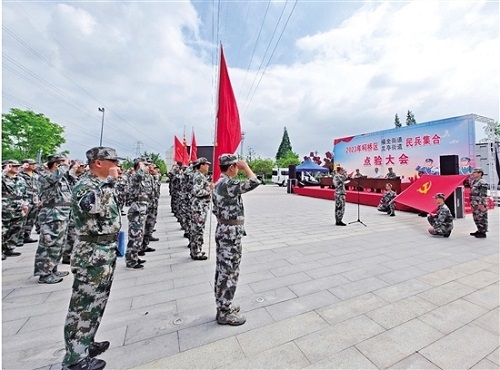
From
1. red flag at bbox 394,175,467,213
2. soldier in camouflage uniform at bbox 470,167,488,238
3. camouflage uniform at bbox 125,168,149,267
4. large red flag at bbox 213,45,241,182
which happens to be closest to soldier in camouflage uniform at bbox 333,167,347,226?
red flag at bbox 394,175,467,213

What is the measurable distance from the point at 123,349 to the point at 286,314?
146 cm

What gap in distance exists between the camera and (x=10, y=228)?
4.52 m

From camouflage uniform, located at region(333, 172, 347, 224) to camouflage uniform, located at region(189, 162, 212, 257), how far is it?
4.08 m

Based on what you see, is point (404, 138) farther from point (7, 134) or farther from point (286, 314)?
point (7, 134)

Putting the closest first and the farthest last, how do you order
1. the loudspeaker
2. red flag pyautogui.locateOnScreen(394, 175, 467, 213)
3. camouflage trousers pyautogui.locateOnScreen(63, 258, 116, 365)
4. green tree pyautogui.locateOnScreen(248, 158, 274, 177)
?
camouflage trousers pyautogui.locateOnScreen(63, 258, 116, 365), red flag pyautogui.locateOnScreen(394, 175, 467, 213), the loudspeaker, green tree pyautogui.locateOnScreen(248, 158, 274, 177)

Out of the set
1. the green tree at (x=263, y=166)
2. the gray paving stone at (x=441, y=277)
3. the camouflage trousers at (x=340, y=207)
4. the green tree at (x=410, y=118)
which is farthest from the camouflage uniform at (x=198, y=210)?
the green tree at (x=410, y=118)

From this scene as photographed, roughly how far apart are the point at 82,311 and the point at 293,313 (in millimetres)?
1826

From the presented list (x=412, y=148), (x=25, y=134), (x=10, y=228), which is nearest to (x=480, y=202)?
(x=412, y=148)

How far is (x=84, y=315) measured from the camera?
1.73 meters

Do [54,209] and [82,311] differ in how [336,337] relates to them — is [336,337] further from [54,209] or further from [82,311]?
[54,209]

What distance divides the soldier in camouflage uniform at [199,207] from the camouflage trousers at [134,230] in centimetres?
81

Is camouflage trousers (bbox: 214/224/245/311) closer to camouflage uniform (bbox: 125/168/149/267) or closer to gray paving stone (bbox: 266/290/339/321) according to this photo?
gray paving stone (bbox: 266/290/339/321)

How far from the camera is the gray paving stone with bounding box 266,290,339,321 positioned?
8.14 feet

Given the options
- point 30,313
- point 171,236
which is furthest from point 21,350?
point 171,236
